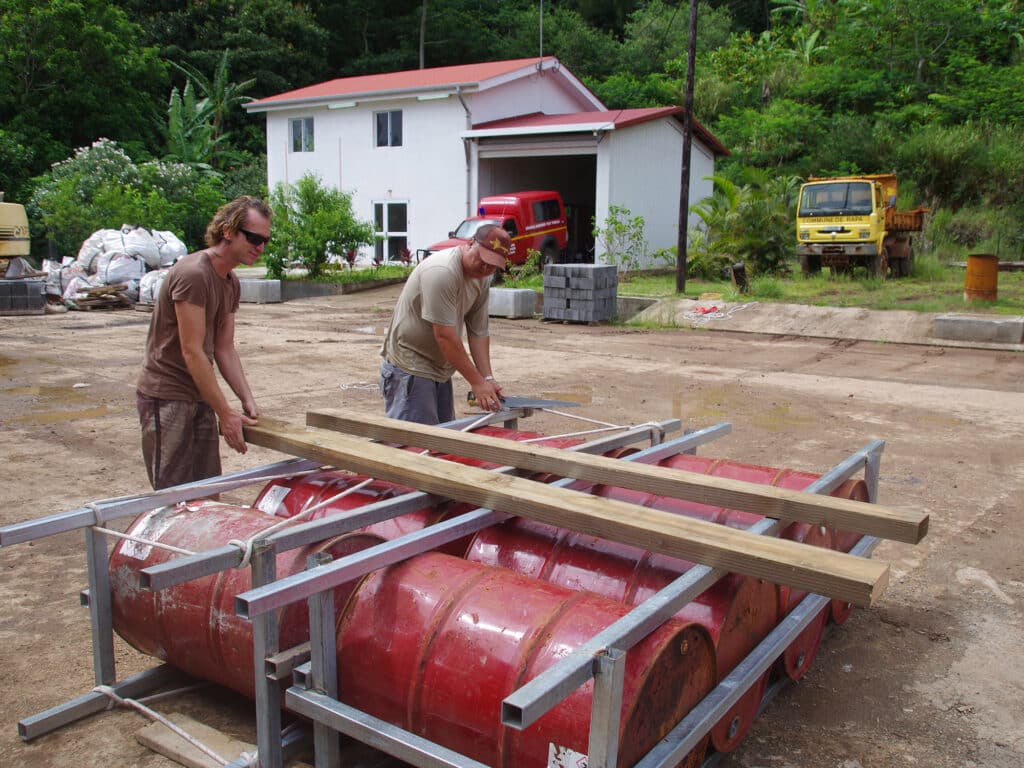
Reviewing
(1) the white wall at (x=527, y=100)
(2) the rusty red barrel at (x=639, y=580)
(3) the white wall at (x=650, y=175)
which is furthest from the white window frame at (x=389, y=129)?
(2) the rusty red barrel at (x=639, y=580)

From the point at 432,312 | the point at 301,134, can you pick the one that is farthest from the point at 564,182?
the point at 432,312

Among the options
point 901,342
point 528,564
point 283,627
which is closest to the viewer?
point 283,627

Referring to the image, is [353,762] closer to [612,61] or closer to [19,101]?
[19,101]

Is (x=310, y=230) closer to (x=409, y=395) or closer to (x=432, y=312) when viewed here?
(x=409, y=395)

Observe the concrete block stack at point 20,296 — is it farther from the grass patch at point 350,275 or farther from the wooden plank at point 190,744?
the wooden plank at point 190,744

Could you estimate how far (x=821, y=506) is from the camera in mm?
3082

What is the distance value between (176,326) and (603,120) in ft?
70.3

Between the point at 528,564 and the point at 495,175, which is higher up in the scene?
the point at 495,175

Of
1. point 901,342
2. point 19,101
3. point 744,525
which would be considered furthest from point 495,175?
point 744,525

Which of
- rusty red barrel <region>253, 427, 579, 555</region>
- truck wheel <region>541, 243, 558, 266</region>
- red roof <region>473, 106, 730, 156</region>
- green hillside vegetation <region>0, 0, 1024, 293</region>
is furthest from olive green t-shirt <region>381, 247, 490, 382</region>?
red roof <region>473, 106, 730, 156</region>

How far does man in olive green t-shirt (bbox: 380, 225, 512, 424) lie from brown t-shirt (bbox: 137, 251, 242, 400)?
3.26 ft

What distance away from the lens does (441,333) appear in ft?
14.8

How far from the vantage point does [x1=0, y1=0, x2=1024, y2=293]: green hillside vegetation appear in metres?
25.7

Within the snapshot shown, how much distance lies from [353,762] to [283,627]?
1.74 feet
